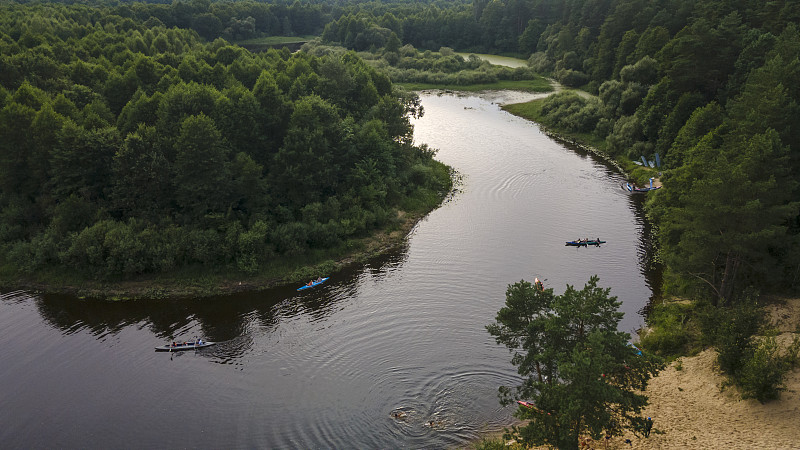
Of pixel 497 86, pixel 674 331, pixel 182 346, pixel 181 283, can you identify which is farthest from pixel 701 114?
pixel 497 86

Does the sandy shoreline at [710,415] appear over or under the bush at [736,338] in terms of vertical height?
under

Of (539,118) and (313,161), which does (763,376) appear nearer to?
(313,161)

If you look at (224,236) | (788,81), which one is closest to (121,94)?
(224,236)

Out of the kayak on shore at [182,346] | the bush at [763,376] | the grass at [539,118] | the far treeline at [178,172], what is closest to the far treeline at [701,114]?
the grass at [539,118]

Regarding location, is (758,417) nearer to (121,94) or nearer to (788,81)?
(788,81)

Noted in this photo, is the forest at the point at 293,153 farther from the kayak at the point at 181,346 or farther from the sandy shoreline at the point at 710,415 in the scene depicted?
the kayak at the point at 181,346

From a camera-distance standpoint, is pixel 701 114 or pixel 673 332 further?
pixel 701 114

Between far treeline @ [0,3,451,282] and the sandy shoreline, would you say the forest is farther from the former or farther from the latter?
the sandy shoreline
